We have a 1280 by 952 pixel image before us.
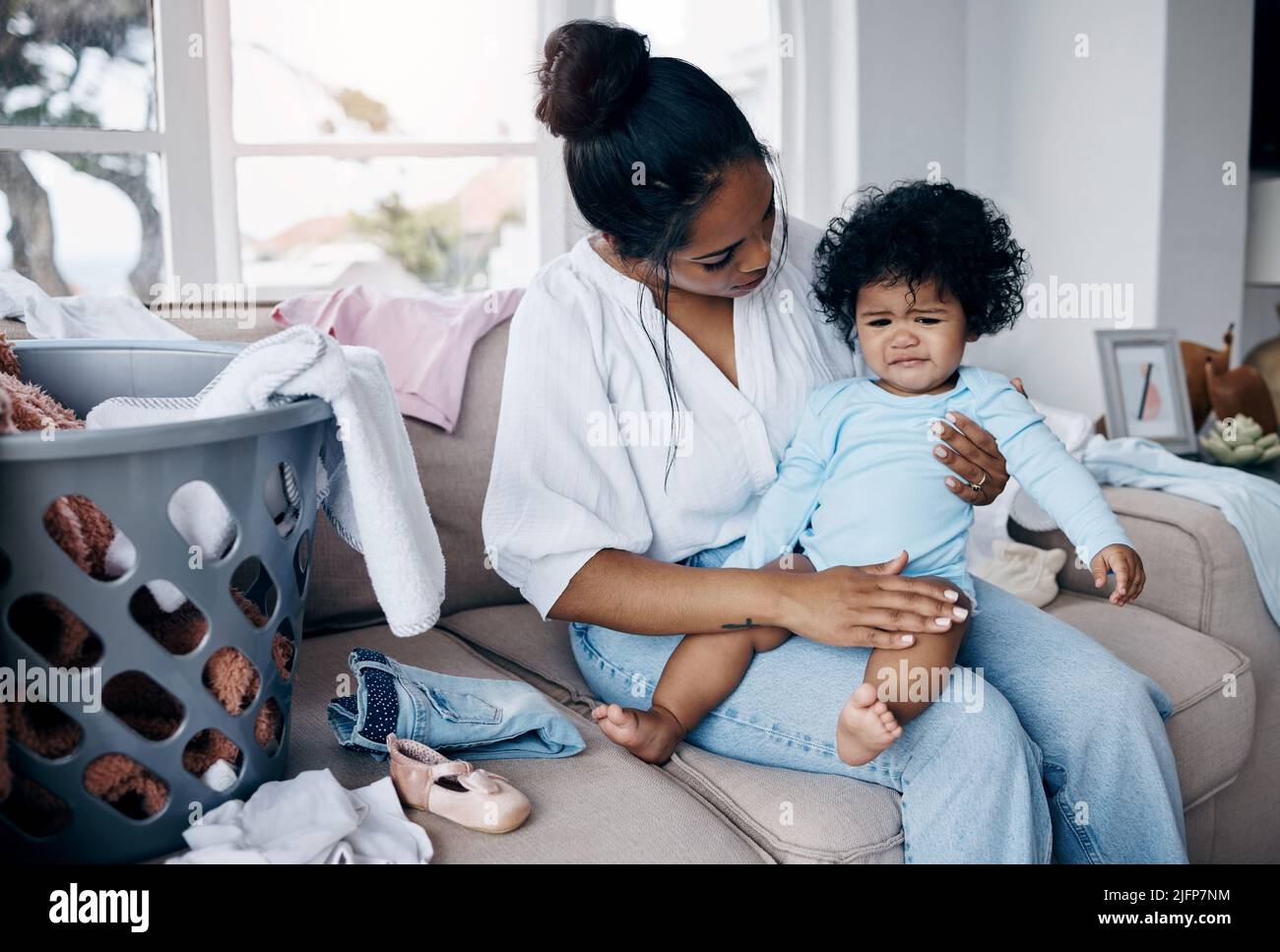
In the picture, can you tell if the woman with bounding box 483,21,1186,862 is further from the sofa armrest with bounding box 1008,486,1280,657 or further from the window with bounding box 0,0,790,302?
the window with bounding box 0,0,790,302

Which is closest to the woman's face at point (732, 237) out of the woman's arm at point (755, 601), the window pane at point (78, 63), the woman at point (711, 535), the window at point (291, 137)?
the woman at point (711, 535)

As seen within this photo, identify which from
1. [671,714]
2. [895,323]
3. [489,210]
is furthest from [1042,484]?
[489,210]

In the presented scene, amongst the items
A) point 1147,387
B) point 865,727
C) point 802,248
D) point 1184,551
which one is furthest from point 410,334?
point 1147,387

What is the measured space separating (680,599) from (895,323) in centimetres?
46

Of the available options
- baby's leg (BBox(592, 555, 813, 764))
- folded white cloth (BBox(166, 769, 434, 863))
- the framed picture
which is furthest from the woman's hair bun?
the framed picture

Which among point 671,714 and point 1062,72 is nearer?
point 671,714

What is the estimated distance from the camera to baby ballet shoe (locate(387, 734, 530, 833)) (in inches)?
41.8

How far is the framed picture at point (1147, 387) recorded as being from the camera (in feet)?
7.54

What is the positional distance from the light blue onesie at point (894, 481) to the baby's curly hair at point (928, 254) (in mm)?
108

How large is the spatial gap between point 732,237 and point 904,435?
0.34m

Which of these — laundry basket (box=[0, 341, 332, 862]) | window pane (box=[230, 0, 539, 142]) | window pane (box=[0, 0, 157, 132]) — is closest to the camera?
laundry basket (box=[0, 341, 332, 862])

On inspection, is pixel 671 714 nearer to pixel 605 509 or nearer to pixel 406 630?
pixel 605 509

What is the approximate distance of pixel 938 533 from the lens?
138 centimetres
